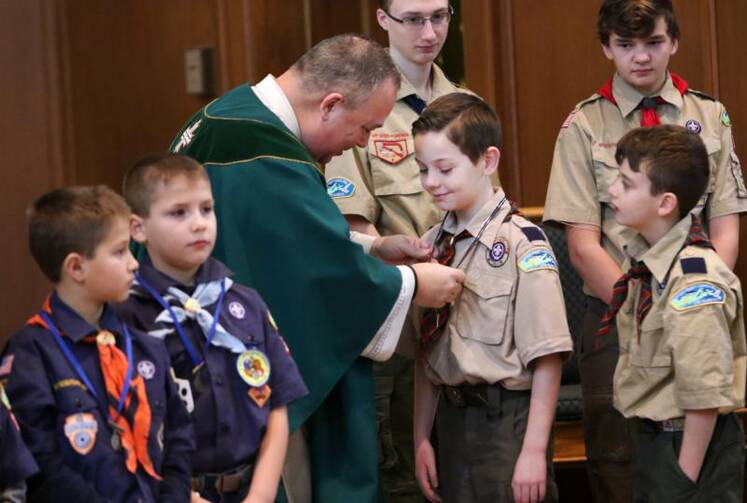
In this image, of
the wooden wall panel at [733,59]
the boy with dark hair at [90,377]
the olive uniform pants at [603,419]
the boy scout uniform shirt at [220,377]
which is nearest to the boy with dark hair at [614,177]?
the olive uniform pants at [603,419]

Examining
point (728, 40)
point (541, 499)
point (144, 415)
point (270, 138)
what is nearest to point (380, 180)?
point (270, 138)

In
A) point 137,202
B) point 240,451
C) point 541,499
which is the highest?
point 137,202

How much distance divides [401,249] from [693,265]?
0.74 meters

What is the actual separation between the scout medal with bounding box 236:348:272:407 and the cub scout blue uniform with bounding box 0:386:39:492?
543mm

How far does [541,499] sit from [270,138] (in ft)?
3.57

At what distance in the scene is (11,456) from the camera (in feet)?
7.49

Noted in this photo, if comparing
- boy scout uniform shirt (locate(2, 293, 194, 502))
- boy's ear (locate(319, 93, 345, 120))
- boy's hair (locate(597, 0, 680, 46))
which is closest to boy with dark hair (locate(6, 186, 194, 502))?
boy scout uniform shirt (locate(2, 293, 194, 502))

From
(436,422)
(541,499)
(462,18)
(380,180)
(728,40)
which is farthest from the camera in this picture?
(462,18)

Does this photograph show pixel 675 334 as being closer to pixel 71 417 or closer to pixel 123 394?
pixel 123 394

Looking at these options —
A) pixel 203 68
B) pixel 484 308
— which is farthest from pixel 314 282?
pixel 203 68

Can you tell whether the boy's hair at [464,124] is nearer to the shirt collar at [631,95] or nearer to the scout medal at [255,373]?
the shirt collar at [631,95]

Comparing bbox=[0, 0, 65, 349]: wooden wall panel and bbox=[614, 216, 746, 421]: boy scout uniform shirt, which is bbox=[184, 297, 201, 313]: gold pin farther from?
bbox=[0, 0, 65, 349]: wooden wall panel

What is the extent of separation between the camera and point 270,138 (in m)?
3.22

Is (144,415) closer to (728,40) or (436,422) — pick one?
(436,422)
